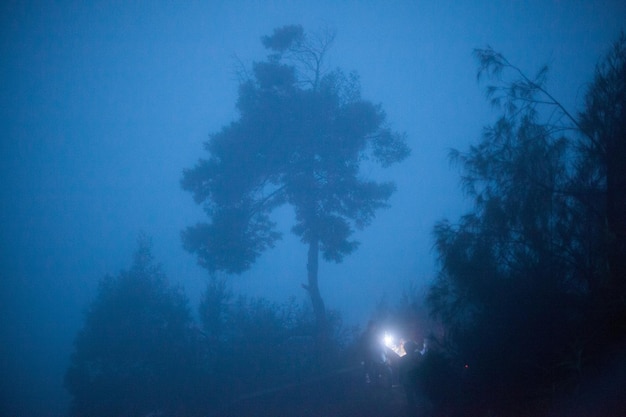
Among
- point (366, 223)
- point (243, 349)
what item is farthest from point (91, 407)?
point (366, 223)

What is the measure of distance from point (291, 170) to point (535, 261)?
31.3ft

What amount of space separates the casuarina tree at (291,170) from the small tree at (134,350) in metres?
3.67

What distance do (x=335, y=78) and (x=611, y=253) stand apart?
11965 mm

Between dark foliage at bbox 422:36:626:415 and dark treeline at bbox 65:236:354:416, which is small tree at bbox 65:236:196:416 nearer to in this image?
dark treeline at bbox 65:236:354:416

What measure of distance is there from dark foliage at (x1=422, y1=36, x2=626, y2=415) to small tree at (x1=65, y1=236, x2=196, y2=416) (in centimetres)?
945

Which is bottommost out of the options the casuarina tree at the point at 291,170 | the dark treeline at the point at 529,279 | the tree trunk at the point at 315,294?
the dark treeline at the point at 529,279

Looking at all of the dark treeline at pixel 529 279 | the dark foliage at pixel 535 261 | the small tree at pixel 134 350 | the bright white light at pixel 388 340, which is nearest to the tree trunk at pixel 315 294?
the bright white light at pixel 388 340

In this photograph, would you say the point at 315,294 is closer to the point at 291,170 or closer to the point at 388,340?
the point at 388,340

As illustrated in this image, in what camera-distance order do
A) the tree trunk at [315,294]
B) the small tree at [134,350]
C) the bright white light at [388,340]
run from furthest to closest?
the tree trunk at [315,294]
the small tree at [134,350]
the bright white light at [388,340]

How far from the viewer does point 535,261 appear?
5.45 metres

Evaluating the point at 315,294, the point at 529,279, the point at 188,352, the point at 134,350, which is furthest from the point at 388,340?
the point at 134,350

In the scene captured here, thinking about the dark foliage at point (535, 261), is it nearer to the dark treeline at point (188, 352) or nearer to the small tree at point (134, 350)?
the dark treeline at point (188, 352)

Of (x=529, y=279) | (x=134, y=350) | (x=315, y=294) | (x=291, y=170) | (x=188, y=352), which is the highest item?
(x=291, y=170)

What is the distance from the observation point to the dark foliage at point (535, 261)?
461 cm
